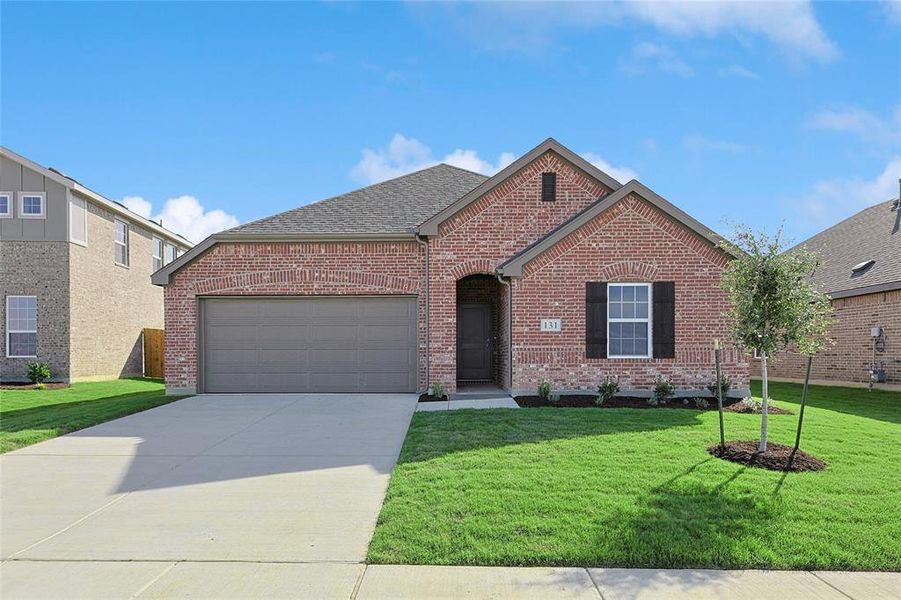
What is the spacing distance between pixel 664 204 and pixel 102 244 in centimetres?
1858

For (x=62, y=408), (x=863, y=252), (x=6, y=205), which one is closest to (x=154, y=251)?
(x=6, y=205)

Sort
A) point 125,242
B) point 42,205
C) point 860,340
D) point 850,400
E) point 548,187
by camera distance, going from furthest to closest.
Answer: point 125,242, point 42,205, point 860,340, point 548,187, point 850,400

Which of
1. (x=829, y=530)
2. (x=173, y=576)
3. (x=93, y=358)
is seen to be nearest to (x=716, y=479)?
(x=829, y=530)

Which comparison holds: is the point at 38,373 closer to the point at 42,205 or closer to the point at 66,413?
Answer: the point at 42,205

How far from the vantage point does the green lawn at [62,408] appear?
947 centimetres

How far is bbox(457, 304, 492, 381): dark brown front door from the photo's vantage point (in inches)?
666

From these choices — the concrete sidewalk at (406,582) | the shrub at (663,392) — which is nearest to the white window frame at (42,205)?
the concrete sidewalk at (406,582)

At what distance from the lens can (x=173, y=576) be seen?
4309mm

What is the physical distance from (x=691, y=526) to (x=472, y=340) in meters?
12.1

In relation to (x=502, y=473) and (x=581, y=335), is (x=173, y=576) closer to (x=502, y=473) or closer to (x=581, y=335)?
(x=502, y=473)

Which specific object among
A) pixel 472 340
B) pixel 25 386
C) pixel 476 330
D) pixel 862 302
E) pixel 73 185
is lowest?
pixel 25 386

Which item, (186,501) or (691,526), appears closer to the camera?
(691,526)

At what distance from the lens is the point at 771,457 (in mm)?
7250

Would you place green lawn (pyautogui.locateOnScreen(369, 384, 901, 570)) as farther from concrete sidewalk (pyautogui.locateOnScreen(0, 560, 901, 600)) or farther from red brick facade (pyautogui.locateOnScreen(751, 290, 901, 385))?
red brick facade (pyautogui.locateOnScreen(751, 290, 901, 385))
